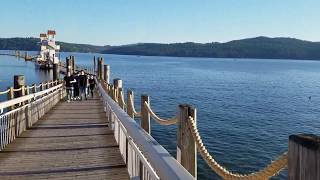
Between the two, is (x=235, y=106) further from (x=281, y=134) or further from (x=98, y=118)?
(x=98, y=118)

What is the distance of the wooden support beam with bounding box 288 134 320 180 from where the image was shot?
224 cm

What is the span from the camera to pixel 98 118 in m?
16.0

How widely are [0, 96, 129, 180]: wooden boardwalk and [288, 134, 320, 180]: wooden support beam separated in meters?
5.28

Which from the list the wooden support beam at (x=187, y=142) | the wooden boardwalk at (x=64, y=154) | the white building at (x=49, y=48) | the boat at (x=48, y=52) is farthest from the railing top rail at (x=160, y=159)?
the white building at (x=49, y=48)

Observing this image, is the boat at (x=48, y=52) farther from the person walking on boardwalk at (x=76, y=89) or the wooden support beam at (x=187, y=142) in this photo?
the wooden support beam at (x=187, y=142)

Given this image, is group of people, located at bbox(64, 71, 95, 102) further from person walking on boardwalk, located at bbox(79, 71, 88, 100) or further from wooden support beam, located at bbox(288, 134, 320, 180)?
wooden support beam, located at bbox(288, 134, 320, 180)

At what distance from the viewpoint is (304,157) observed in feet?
7.61

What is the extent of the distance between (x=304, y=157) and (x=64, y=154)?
7.65 meters

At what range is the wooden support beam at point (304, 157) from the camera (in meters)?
2.24

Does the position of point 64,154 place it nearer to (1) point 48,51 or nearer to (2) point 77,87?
(2) point 77,87

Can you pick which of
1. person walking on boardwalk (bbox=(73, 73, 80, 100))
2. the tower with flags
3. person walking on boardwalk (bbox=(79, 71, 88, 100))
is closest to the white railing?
person walking on boardwalk (bbox=(79, 71, 88, 100))

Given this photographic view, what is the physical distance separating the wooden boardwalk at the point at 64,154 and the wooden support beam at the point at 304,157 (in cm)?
528

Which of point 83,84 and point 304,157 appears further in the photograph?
point 83,84

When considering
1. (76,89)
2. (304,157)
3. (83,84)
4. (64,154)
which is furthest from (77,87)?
(304,157)
